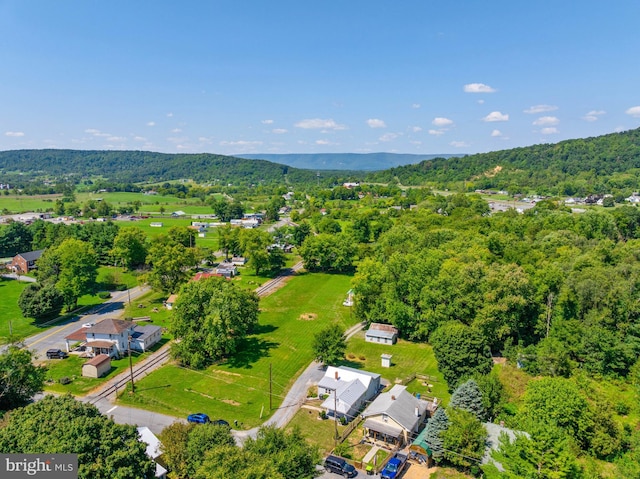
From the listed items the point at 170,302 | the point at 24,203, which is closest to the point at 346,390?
the point at 170,302

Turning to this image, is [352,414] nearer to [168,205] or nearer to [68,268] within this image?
[68,268]

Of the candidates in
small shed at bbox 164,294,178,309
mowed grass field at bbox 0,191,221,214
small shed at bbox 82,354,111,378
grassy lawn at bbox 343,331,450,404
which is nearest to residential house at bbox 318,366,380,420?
grassy lawn at bbox 343,331,450,404

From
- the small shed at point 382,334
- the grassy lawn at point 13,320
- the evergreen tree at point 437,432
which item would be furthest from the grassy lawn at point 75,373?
the evergreen tree at point 437,432

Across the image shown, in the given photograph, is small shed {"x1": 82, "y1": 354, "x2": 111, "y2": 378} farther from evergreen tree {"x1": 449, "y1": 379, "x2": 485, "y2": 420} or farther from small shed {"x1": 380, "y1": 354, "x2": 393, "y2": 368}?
evergreen tree {"x1": 449, "y1": 379, "x2": 485, "y2": 420}

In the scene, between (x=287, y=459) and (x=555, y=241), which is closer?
(x=287, y=459)

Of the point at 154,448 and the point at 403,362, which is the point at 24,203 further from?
the point at 154,448

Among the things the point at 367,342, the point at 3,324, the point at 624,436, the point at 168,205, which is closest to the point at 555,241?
the point at 367,342

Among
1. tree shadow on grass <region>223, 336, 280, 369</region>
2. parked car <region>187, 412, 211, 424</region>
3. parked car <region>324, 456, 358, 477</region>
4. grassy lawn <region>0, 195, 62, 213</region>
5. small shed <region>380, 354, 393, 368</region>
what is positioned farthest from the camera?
grassy lawn <region>0, 195, 62, 213</region>
